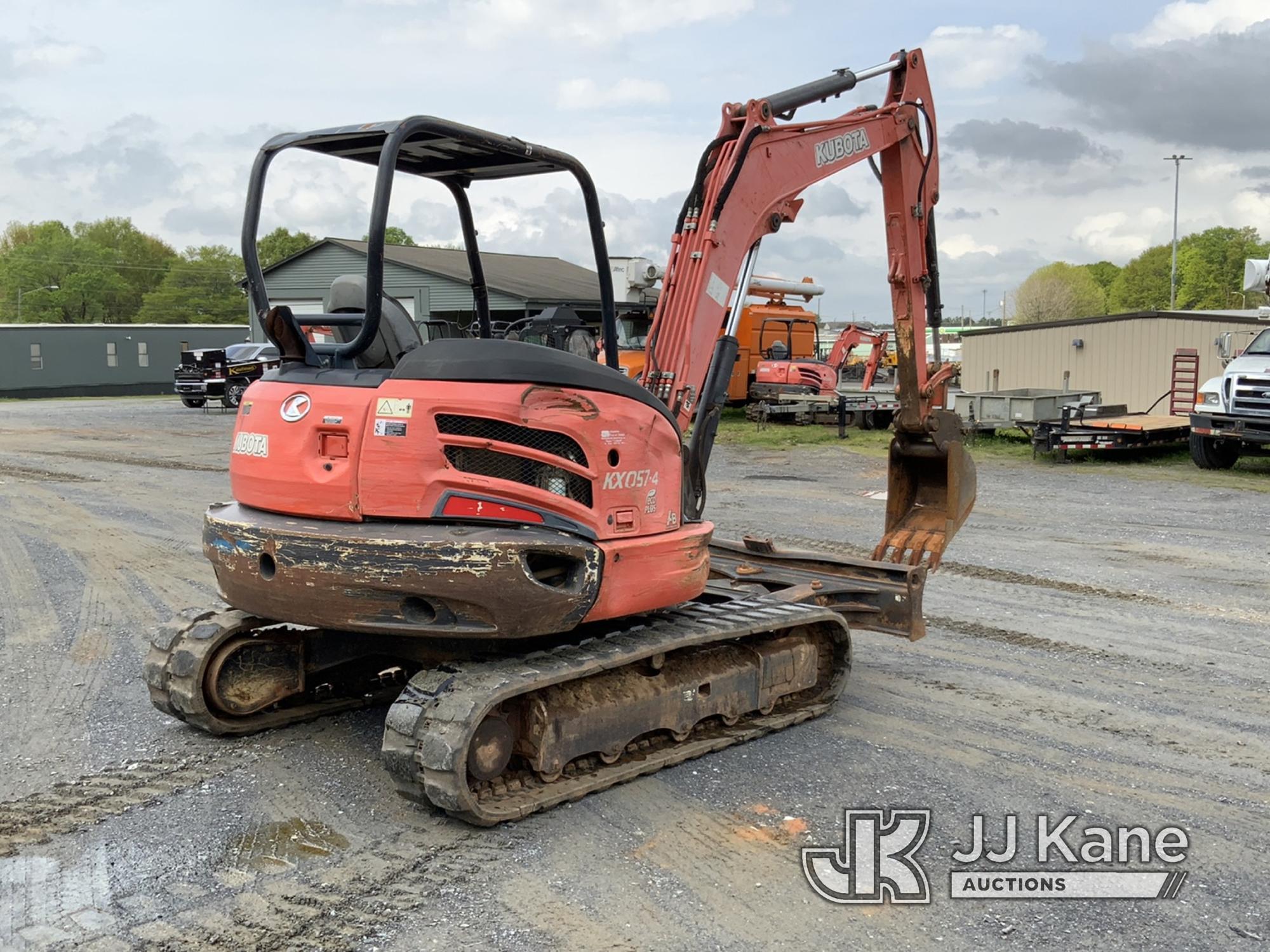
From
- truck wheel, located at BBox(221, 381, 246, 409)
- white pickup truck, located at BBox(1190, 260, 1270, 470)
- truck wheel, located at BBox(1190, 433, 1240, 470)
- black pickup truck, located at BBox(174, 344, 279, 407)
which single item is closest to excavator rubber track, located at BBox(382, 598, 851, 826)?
white pickup truck, located at BBox(1190, 260, 1270, 470)

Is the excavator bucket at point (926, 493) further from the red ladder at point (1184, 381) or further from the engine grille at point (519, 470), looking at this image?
the red ladder at point (1184, 381)

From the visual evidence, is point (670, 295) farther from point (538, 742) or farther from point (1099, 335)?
point (1099, 335)

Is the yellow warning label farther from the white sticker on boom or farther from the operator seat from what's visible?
the white sticker on boom

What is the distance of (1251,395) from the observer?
1688cm

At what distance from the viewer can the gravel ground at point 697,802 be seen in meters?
4.04

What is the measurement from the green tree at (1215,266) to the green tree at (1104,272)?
2209 cm

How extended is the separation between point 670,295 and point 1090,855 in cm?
364

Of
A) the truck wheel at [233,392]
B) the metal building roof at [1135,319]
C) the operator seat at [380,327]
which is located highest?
the metal building roof at [1135,319]

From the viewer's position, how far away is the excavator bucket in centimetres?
786

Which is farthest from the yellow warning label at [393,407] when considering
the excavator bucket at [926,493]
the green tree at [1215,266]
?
the green tree at [1215,266]

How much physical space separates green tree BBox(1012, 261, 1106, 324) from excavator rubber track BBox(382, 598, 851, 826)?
2779 inches

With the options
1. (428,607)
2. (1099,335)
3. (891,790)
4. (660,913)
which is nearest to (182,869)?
(428,607)

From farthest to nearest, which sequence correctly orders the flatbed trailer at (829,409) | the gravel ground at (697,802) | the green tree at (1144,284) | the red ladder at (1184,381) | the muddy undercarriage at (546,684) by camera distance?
the green tree at (1144,284) → the flatbed trailer at (829,409) → the red ladder at (1184,381) → the muddy undercarriage at (546,684) → the gravel ground at (697,802)

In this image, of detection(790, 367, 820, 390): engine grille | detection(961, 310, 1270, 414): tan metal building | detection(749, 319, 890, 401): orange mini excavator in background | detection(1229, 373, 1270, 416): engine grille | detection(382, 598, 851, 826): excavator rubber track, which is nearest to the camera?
detection(382, 598, 851, 826): excavator rubber track
